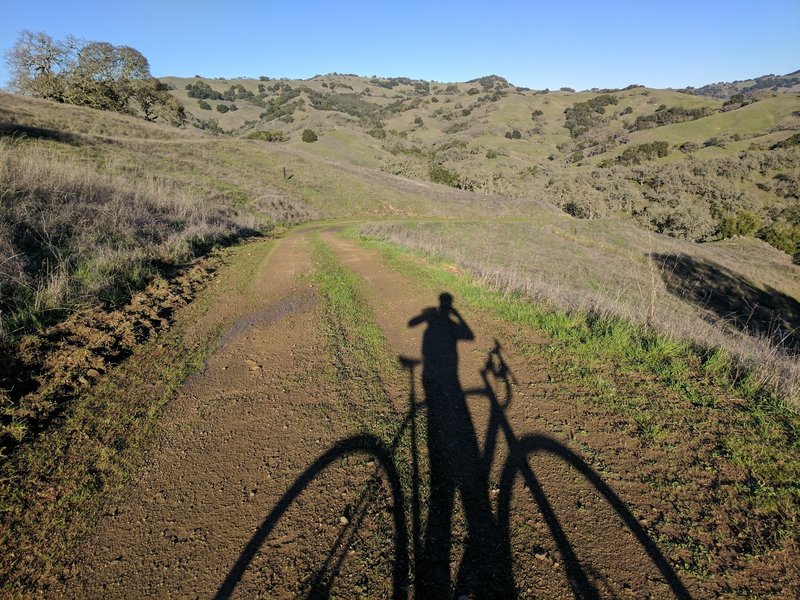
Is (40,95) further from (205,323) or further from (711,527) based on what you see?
(711,527)

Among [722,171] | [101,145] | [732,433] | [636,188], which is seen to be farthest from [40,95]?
[722,171]

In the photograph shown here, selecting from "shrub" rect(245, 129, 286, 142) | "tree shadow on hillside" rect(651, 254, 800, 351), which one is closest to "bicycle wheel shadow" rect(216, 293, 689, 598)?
"tree shadow on hillside" rect(651, 254, 800, 351)

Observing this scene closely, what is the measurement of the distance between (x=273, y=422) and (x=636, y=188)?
59.4 meters

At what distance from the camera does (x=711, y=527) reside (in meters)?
2.88

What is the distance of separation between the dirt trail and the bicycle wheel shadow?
0.04 ft

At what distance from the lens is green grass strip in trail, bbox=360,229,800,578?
3.10 meters

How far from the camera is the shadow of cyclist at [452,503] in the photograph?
8.15 feet

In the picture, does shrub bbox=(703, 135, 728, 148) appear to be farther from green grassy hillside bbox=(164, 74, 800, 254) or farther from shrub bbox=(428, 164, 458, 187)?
shrub bbox=(428, 164, 458, 187)

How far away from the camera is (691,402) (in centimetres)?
438

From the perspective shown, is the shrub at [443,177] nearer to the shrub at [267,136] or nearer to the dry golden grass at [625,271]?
the dry golden grass at [625,271]

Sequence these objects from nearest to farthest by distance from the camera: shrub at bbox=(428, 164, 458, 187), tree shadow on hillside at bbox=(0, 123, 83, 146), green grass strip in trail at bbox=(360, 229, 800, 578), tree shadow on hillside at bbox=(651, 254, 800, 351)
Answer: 1. green grass strip in trail at bbox=(360, 229, 800, 578)
2. tree shadow on hillside at bbox=(0, 123, 83, 146)
3. tree shadow on hillside at bbox=(651, 254, 800, 351)
4. shrub at bbox=(428, 164, 458, 187)

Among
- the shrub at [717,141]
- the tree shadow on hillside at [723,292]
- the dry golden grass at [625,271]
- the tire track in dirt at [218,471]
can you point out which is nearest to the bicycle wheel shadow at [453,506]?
the tire track in dirt at [218,471]

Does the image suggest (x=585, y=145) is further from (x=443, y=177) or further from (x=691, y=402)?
(x=691, y=402)

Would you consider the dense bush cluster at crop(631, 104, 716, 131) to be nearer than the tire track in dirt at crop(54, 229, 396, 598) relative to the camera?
No
